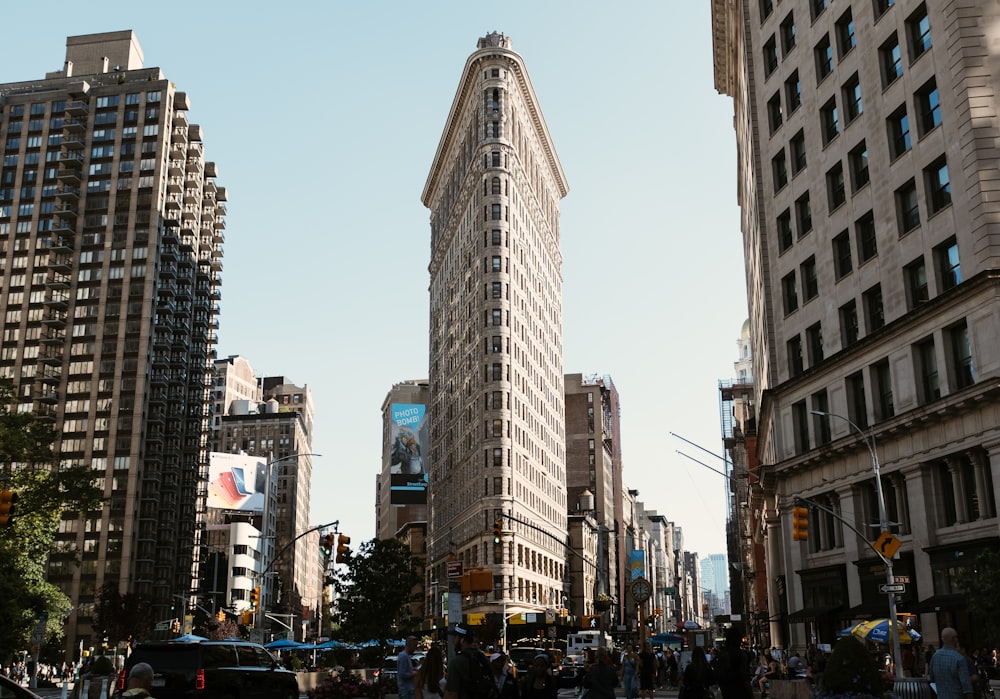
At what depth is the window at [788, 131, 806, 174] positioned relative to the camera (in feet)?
173

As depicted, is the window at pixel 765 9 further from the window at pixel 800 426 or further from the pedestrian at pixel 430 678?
the pedestrian at pixel 430 678

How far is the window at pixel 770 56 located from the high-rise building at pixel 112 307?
10147 cm

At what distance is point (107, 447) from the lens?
131750 millimetres

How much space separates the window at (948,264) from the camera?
3959cm

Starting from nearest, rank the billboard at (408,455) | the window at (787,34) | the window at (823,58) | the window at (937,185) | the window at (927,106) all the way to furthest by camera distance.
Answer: the window at (937,185) → the window at (927,106) → the window at (823,58) → the window at (787,34) → the billboard at (408,455)

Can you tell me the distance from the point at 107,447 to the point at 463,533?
160 ft

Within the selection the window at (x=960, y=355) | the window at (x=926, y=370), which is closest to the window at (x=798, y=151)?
the window at (x=926, y=370)

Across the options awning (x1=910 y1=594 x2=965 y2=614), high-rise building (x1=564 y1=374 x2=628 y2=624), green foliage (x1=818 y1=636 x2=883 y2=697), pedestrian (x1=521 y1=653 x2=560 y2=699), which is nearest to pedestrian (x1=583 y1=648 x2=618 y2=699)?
pedestrian (x1=521 y1=653 x2=560 y2=699)

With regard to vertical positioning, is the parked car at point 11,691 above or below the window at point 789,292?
below

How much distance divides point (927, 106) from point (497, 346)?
3066 inches

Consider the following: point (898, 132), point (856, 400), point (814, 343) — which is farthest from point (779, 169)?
point (856, 400)

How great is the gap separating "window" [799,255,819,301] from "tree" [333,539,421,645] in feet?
87.0

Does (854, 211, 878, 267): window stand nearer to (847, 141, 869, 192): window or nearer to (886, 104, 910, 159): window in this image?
(847, 141, 869, 192): window

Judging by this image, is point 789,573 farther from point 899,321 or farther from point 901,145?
point 901,145
